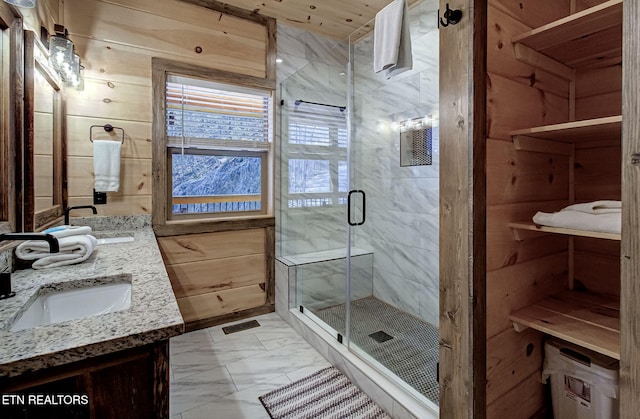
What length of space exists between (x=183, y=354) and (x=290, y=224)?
4.50 feet

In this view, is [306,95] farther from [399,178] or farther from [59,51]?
[59,51]

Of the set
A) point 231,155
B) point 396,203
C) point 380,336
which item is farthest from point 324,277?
point 231,155

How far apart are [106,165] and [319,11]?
2088mm

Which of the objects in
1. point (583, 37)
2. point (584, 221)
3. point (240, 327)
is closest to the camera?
point (584, 221)

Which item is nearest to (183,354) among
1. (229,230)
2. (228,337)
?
(228,337)

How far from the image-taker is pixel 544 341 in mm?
1452

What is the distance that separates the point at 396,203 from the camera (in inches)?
113

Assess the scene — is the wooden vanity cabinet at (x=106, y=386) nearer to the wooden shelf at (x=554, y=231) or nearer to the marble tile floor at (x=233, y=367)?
the marble tile floor at (x=233, y=367)

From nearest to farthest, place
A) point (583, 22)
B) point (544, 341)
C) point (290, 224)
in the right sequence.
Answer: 1. point (583, 22)
2. point (544, 341)
3. point (290, 224)

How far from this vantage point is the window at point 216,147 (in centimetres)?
254

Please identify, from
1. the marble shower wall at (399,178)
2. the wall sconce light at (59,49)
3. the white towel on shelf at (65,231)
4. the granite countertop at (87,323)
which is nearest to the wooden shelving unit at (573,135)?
the marble shower wall at (399,178)

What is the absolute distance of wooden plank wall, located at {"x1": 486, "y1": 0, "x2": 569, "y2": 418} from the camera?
122 centimetres

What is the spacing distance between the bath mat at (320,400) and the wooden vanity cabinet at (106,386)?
1047 mm

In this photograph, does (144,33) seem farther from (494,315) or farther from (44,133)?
(494,315)
